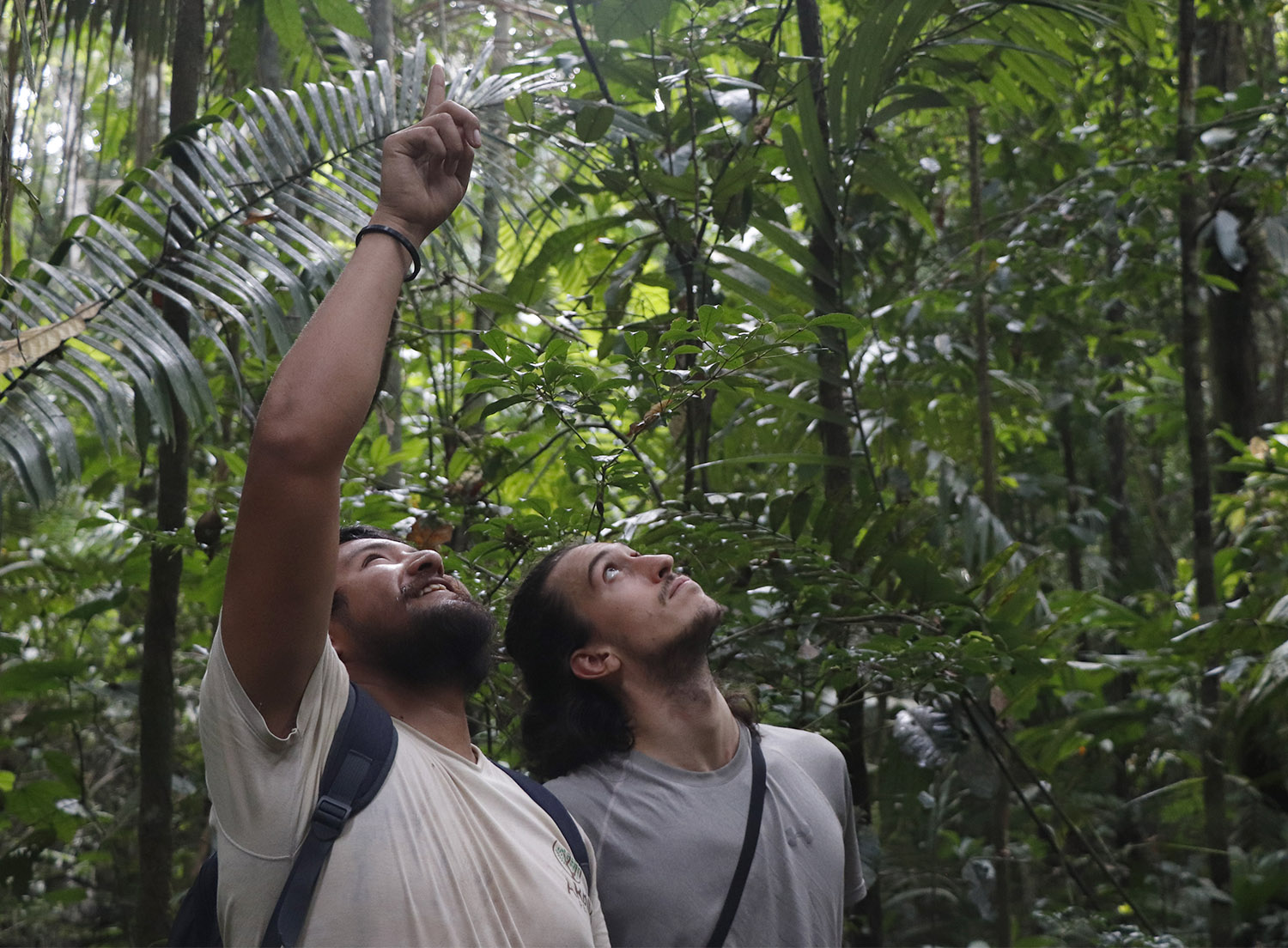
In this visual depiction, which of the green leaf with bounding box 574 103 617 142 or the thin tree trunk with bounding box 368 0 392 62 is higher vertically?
the thin tree trunk with bounding box 368 0 392 62

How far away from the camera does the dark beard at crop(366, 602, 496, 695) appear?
5.23 ft

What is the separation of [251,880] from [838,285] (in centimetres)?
201

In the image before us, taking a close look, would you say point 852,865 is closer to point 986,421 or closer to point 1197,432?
point 1197,432

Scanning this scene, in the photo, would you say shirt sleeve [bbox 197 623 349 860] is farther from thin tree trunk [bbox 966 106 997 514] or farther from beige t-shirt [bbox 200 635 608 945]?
thin tree trunk [bbox 966 106 997 514]

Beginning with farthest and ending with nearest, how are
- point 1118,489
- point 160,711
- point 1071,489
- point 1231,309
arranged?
point 1118,489 → point 1071,489 → point 1231,309 → point 160,711

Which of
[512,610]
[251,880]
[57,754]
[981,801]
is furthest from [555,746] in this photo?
[981,801]

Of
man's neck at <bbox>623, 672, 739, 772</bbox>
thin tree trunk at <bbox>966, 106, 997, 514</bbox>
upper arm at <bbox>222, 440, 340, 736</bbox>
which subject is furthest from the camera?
thin tree trunk at <bbox>966, 106, 997, 514</bbox>

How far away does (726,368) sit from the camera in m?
2.03

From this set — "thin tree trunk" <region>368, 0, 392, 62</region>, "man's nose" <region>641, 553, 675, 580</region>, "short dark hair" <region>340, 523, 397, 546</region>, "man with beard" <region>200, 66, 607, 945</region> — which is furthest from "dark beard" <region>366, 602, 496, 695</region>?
"thin tree trunk" <region>368, 0, 392, 62</region>

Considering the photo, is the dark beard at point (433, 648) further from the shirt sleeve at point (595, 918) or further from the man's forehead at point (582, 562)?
the man's forehead at point (582, 562)

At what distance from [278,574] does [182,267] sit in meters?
1.60

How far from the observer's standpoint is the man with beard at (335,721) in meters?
1.13

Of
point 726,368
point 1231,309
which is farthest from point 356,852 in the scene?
point 1231,309

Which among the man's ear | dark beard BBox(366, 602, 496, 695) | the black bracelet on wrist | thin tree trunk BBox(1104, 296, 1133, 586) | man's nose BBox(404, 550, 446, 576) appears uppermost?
the black bracelet on wrist
